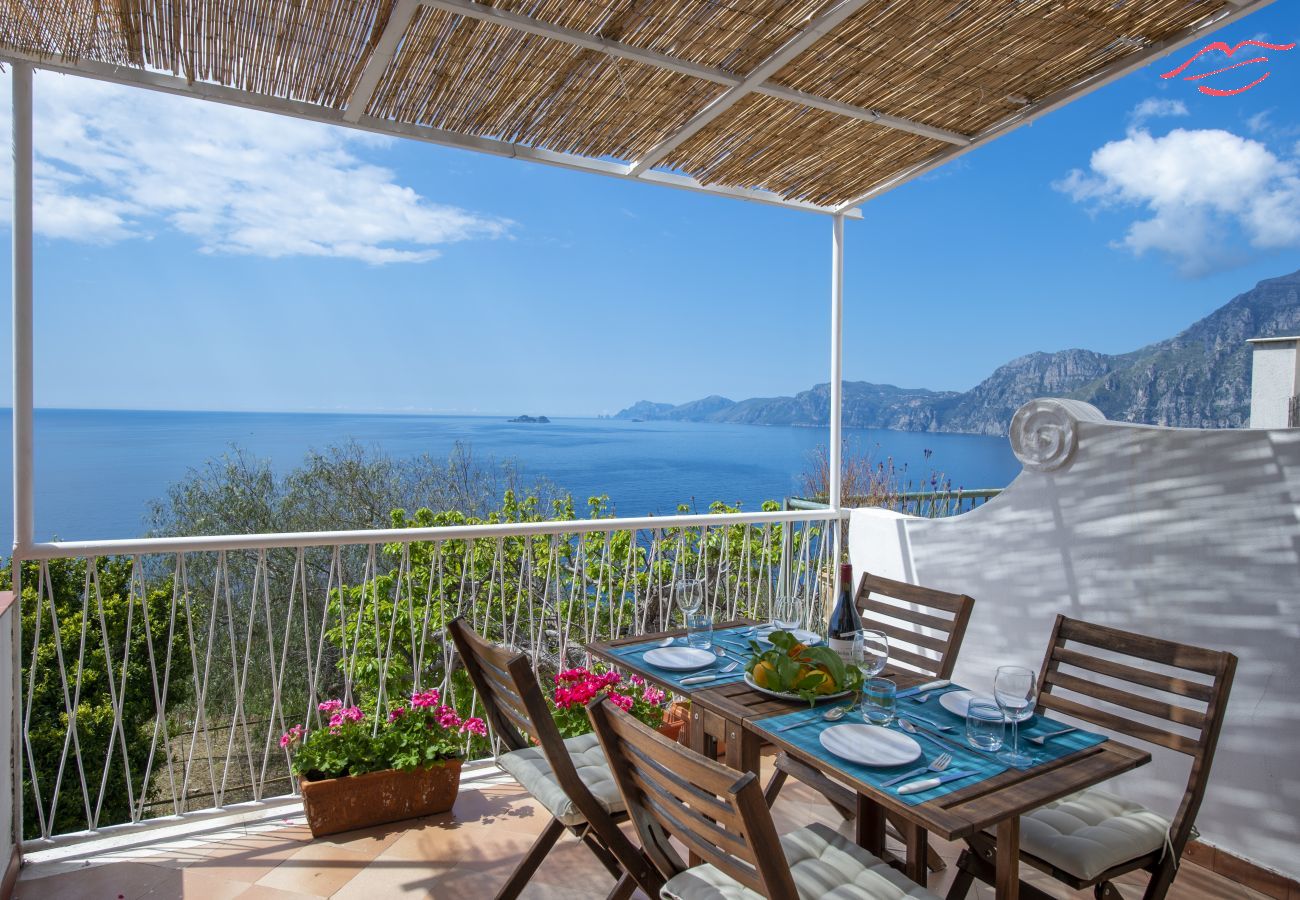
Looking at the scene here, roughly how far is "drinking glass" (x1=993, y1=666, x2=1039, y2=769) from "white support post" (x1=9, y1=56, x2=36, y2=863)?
2687 mm

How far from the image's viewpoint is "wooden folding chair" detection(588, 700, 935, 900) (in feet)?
4.47

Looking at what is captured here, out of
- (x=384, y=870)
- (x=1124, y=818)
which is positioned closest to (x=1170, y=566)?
(x=1124, y=818)

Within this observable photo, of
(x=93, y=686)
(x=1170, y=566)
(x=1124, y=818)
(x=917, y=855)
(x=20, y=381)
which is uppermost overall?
(x=20, y=381)

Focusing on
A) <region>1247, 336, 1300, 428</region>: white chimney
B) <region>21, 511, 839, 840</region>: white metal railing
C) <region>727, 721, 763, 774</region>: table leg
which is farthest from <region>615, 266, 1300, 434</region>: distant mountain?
<region>727, 721, 763, 774</region>: table leg

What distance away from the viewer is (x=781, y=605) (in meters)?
4.07

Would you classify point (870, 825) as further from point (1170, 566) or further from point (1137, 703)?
point (1170, 566)

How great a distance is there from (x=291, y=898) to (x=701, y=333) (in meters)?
27.1

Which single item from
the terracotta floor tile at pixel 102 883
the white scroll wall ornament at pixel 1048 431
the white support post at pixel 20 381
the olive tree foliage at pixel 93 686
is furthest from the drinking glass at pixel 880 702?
the olive tree foliage at pixel 93 686

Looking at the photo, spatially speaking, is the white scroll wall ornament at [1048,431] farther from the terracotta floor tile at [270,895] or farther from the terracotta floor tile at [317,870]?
the terracotta floor tile at [270,895]

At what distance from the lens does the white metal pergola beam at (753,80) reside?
233cm

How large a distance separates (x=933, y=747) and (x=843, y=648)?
0.46 meters

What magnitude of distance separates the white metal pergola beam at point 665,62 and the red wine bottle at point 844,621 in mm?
1605

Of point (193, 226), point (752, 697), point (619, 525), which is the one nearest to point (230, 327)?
point (193, 226)

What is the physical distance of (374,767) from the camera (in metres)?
2.86
